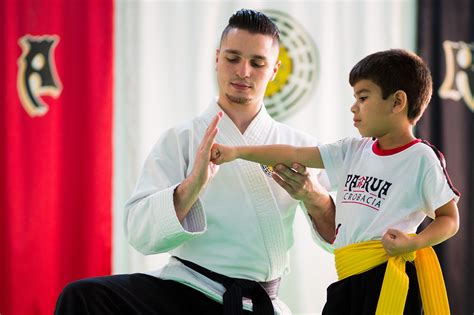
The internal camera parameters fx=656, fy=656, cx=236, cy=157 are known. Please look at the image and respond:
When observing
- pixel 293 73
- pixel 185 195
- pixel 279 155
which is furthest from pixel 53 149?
pixel 279 155

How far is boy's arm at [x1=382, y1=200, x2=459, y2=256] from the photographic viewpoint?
1685mm

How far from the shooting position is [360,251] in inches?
70.1

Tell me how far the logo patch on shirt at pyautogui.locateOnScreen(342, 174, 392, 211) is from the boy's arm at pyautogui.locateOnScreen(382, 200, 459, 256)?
11cm

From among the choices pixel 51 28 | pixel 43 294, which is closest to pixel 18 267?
pixel 43 294

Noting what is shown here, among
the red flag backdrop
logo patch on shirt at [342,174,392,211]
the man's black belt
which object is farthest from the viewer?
the red flag backdrop

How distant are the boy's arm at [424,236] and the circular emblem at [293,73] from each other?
2.13 meters

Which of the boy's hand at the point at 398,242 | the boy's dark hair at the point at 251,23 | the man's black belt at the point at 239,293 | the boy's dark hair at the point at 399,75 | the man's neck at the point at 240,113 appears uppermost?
the boy's dark hair at the point at 251,23

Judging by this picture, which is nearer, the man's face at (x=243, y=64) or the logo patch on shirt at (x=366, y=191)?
the logo patch on shirt at (x=366, y=191)

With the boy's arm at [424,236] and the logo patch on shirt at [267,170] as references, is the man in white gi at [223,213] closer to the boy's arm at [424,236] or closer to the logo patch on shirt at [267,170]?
the logo patch on shirt at [267,170]

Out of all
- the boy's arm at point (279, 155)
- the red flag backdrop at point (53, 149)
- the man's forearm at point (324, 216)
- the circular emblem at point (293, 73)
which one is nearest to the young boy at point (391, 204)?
the boy's arm at point (279, 155)

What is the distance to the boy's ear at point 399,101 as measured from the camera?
71.7 inches

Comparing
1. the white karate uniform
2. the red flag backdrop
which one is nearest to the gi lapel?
the white karate uniform

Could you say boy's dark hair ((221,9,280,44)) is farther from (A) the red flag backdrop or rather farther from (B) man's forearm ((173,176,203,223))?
(A) the red flag backdrop

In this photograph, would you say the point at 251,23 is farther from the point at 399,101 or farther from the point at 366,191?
the point at 366,191
